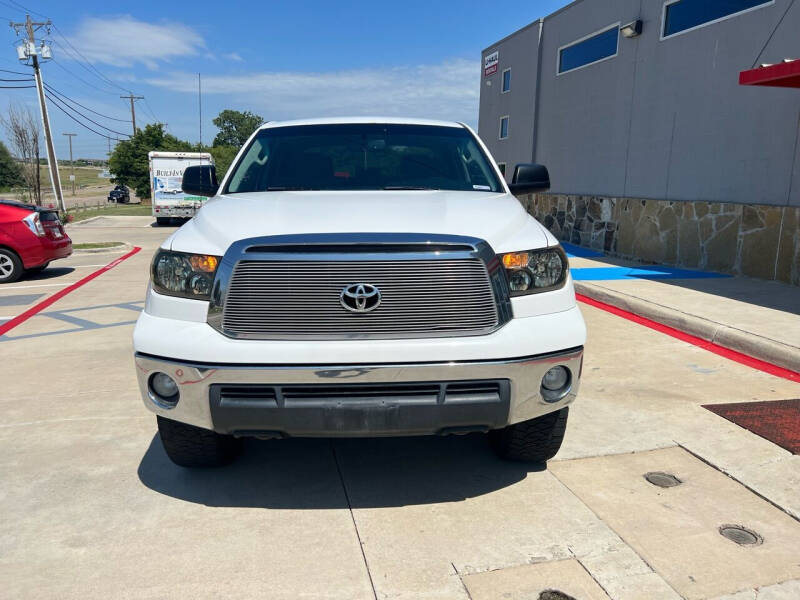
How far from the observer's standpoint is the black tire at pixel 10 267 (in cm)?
1023

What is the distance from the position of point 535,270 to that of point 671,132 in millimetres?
10235

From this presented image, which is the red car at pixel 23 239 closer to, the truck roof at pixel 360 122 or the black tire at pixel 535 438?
the truck roof at pixel 360 122

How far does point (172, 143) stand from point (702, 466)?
59.7 meters

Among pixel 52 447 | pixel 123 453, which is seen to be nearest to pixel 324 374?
pixel 123 453

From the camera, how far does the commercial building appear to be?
9.23 m

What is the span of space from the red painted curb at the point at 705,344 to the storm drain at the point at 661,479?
2.37 m

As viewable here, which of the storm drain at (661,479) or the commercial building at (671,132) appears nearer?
the storm drain at (661,479)

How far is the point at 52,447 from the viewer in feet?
12.4

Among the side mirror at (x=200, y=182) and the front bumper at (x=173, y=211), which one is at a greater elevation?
the side mirror at (x=200, y=182)

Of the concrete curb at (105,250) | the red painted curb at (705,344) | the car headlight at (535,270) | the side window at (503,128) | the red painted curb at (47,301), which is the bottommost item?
the concrete curb at (105,250)

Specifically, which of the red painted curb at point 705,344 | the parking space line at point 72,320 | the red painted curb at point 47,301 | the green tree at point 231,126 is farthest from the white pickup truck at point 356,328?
the green tree at point 231,126

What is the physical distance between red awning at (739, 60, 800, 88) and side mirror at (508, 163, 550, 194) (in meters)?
4.96

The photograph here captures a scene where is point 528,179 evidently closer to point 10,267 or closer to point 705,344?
point 705,344

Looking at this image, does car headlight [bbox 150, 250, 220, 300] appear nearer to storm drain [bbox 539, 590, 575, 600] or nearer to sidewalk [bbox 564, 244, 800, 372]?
storm drain [bbox 539, 590, 575, 600]
